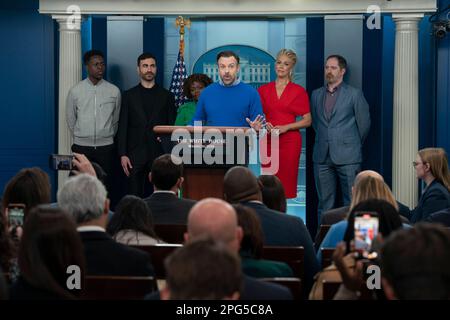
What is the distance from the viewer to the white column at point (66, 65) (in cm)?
1036

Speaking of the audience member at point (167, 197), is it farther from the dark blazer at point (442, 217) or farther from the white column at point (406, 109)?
the white column at point (406, 109)

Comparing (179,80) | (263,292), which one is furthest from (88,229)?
(179,80)

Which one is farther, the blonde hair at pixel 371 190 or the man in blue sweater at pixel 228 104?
the man in blue sweater at pixel 228 104

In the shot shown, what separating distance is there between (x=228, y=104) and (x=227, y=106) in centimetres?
2

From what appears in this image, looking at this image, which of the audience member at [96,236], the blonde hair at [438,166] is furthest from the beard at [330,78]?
the audience member at [96,236]

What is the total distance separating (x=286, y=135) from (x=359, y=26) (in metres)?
1.50

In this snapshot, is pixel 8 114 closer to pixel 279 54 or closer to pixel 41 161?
pixel 41 161

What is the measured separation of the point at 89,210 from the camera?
4582 mm

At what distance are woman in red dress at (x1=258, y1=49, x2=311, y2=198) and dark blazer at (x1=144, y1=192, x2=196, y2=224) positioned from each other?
11.5 ft

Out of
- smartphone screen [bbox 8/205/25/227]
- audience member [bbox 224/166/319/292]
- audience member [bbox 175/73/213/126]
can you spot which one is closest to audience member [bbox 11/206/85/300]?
smartphone screen [bbox 8/205/25/227]

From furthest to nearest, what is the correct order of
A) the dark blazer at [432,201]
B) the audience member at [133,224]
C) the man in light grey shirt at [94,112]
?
the man in light grey shirt at [94,112]
the dark blazer at [432,201]
the audience member at [133,224]

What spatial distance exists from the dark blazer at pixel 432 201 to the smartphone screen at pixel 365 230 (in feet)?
10.1

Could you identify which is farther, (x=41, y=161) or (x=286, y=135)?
(x=41, y=161)
